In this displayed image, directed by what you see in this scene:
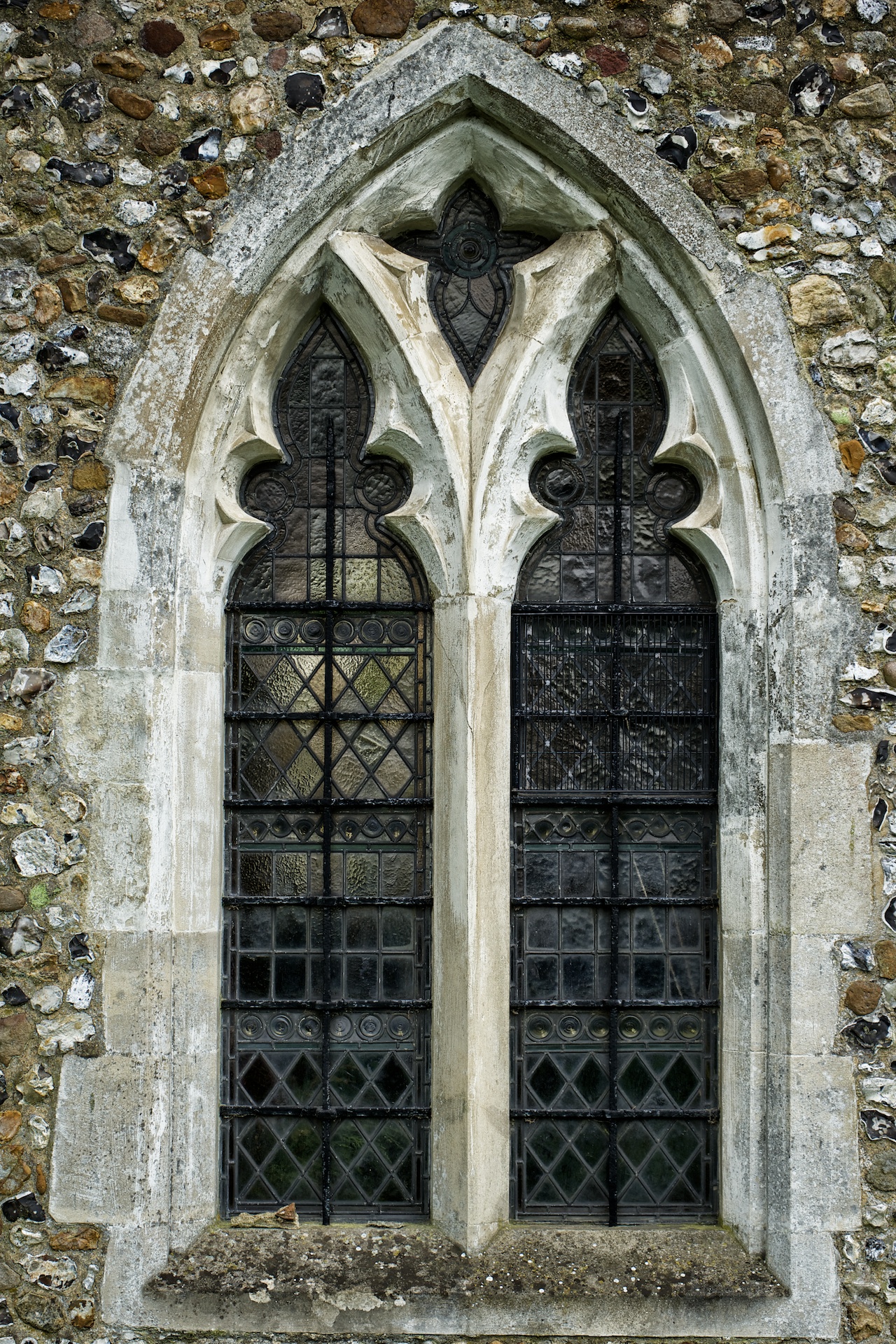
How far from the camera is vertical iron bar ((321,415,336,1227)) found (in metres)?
3.45

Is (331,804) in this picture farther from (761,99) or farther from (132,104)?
(761,99)

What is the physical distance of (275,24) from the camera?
10.9 feet

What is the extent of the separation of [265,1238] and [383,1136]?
1.54 feet

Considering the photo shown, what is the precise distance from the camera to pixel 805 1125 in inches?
127

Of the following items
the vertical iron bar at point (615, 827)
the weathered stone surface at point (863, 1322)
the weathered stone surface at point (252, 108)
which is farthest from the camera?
the vertical iron bar at point (615, 827)

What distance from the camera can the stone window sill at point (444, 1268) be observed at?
3.21 meters

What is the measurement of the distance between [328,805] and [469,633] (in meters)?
0.73

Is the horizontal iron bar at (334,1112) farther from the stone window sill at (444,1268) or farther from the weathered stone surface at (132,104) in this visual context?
the weathered stone surface at (132,104)

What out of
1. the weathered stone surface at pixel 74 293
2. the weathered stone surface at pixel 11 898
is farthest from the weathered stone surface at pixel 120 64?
the weathered stone surface at pixel 11 898

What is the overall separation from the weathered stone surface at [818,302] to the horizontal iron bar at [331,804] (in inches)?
76.0

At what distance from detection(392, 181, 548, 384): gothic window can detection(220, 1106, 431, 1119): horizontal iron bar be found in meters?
2.41

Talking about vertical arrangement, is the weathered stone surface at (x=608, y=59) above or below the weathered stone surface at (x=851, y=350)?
above

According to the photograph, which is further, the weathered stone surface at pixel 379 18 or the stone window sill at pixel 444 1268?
the weathered stone surface at pixel 379 18

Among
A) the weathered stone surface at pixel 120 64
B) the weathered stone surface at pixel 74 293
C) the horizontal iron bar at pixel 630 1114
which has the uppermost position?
the weathered stone surface at pixel 120 64
